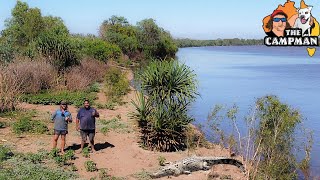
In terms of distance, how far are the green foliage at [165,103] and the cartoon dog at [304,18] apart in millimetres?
5047

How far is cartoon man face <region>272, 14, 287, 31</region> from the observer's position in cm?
1688

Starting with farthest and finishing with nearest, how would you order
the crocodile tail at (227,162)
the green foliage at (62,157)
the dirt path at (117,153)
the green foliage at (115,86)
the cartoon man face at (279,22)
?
the green foliage at (115,86) → the cartoon man face at (279,22) → the crocodile tail at (227,162) → the dirt path at (117,153) → the green foliage at (62,157)

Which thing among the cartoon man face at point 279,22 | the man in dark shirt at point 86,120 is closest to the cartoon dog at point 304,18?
the cartoon man face at point 279,22

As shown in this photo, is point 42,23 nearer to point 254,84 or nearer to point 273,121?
point 254,84

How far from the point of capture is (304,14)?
1488cm

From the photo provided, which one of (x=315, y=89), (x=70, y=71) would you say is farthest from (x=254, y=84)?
(x=70, y=71)

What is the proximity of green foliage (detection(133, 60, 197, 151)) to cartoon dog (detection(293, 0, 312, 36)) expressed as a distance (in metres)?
5.05

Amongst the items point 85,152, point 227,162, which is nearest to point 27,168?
point 85,152

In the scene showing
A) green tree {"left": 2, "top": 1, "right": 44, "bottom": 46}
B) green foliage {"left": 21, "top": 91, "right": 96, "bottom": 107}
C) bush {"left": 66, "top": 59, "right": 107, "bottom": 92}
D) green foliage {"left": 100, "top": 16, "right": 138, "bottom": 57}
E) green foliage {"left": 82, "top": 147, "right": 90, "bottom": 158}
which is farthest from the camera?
green foliage {"left": 100, "top": 16, "right": 138, "bottom": 57}

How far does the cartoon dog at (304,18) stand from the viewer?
48.7ft

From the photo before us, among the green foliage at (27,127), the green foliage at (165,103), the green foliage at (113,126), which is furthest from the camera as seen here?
the green foliage at (113,126)

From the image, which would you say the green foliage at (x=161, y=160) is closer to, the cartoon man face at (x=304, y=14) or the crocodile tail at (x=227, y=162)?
the crocodile tail at (x=227, y=162)

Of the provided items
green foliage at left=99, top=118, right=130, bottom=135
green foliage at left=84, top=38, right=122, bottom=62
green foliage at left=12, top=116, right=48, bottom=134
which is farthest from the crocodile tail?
green foliage at left=84, top=38, right=122, bottom=62

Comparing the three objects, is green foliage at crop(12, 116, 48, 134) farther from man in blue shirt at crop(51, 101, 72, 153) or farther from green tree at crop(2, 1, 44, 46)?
green tree at crop(2, 1, 44, 46)
